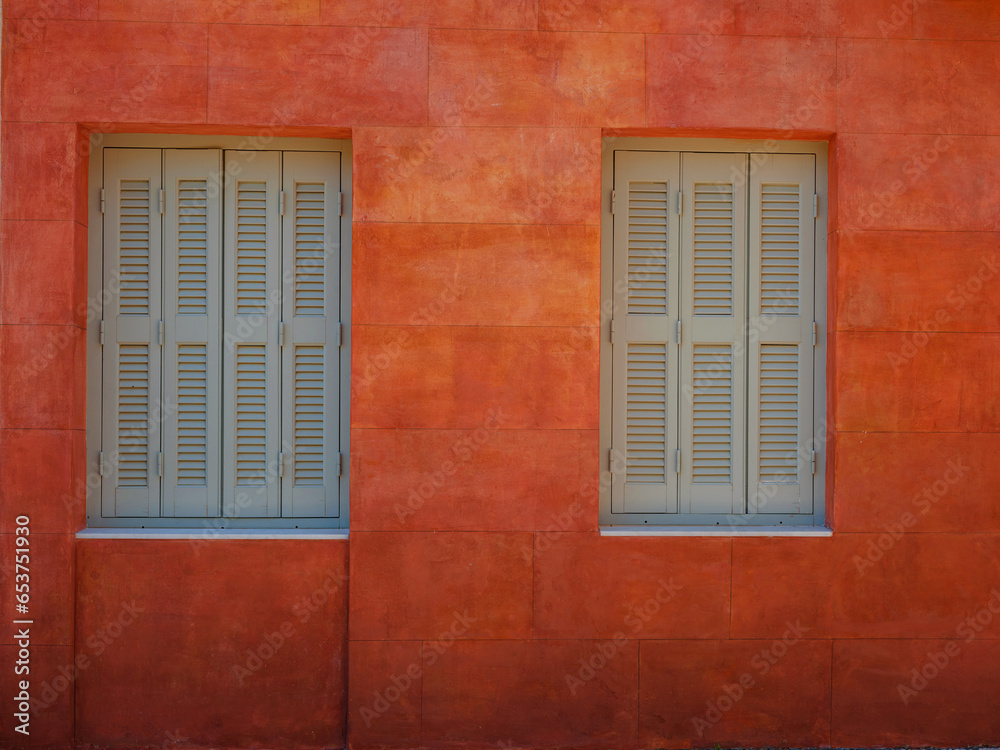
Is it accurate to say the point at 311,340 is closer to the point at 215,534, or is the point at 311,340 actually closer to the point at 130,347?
the point at 130,347

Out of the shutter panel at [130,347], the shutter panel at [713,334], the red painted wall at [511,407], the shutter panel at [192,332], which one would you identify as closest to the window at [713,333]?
the shutter panel at [713,334]

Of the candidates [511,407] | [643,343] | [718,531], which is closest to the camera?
[511,407]

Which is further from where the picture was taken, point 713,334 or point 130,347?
point 713,334

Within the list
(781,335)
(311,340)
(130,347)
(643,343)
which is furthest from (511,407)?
(130,347)

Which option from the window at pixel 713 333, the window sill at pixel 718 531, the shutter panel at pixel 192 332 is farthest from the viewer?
the window at pixel 713 333

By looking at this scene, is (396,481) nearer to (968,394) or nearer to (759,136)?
(759,136)

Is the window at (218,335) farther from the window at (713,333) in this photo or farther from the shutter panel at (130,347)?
the window at (713,333)

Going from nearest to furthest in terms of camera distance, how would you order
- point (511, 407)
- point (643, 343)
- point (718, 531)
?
point (511, 407) < point (718, 531) < point (643, 343)

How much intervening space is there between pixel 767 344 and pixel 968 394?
1250mm

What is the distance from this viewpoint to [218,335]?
18.4 ft

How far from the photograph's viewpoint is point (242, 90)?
5.39 meters

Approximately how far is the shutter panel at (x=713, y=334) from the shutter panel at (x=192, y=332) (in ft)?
9.75

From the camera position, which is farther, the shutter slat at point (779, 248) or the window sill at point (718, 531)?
the shutter slat at point (779, 248)

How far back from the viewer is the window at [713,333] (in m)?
5.70
